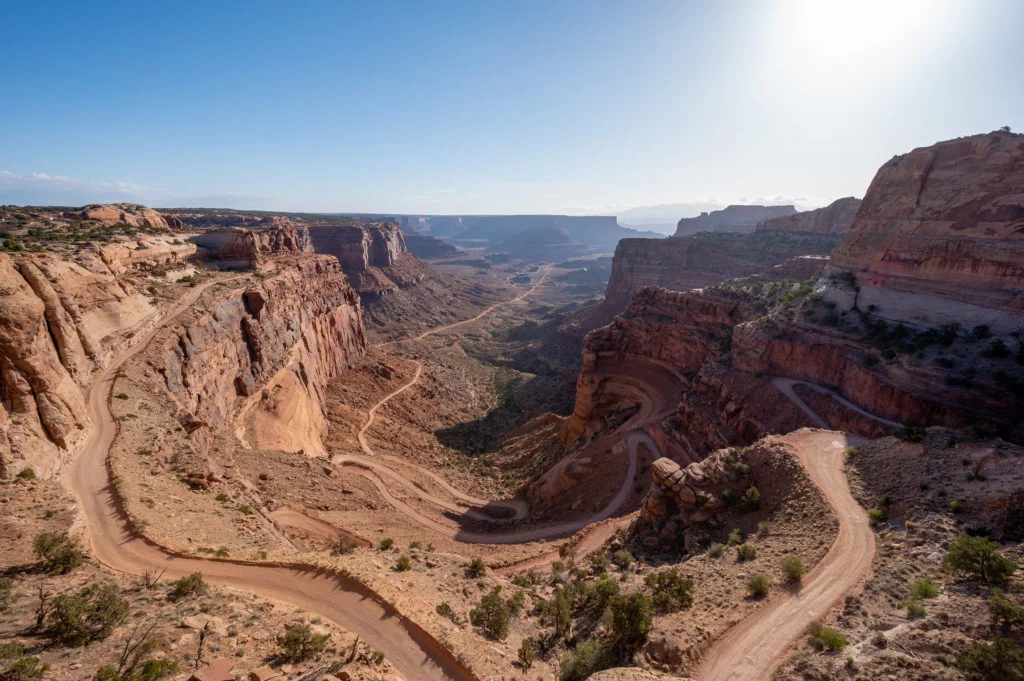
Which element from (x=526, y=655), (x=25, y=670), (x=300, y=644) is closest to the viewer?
(x=25, y=670)

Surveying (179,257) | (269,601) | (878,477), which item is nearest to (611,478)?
(878,477)

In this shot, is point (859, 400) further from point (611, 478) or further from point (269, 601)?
point (269, 601)

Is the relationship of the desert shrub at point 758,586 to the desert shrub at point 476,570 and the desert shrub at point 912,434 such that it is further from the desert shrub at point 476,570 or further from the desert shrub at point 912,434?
the desert shrub at point 912,434

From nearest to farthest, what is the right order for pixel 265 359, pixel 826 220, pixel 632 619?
pixel 632 619 → pixel 265 359 → pixel 826 220

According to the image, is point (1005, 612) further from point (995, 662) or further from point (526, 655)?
point (526, 655)

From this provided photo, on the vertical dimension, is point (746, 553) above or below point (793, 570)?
below

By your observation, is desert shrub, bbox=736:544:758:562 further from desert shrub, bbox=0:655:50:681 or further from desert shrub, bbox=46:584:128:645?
desert shrub, bbox=0:655:50:681

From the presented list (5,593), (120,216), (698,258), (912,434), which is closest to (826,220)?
(698,258)

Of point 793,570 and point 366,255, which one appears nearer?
point 793,570
